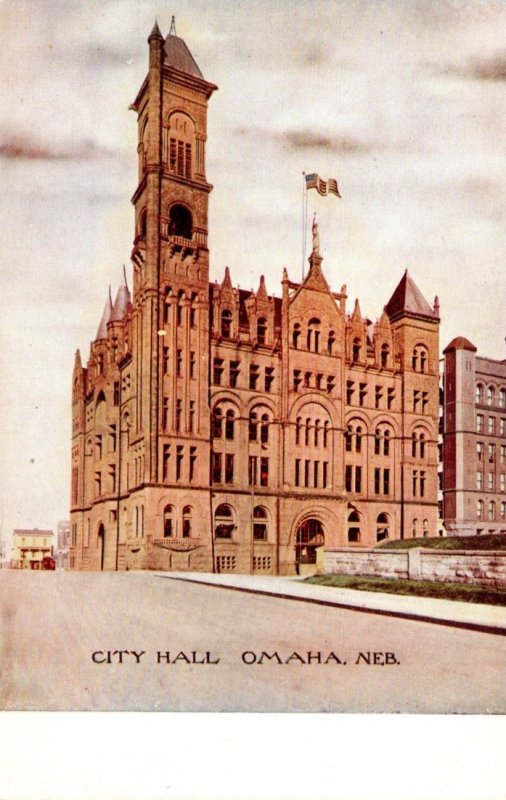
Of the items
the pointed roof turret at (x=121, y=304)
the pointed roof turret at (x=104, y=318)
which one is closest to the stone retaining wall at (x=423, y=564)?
the pointed roof turret at (x=121, y=304)

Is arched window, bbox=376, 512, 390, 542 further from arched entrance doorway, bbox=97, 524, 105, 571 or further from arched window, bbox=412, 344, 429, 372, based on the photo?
arched entrance doorway, bbox=97, 524, 105, 571

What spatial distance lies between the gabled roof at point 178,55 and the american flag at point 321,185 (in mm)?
3059

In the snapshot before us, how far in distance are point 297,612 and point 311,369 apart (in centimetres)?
1286

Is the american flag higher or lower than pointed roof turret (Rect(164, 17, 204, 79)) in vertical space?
lower

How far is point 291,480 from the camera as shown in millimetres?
25953

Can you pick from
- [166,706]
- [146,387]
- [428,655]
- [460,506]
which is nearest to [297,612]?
[428,655]

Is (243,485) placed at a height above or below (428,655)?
above

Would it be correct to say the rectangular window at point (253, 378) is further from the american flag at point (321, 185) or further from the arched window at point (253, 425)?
the american flag at point (321, 185)

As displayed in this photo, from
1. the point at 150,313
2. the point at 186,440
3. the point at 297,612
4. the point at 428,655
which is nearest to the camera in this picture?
the point at 428,655

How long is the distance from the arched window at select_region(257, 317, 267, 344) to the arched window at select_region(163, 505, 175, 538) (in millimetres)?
7225

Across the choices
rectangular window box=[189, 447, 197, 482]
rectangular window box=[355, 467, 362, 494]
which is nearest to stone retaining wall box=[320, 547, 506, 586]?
rectangular window box=[355, 467, 362, 494]

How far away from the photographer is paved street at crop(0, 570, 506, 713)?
11.4m

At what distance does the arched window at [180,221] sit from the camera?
20347 mm

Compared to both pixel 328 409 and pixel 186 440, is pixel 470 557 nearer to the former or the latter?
pixel 328 409
